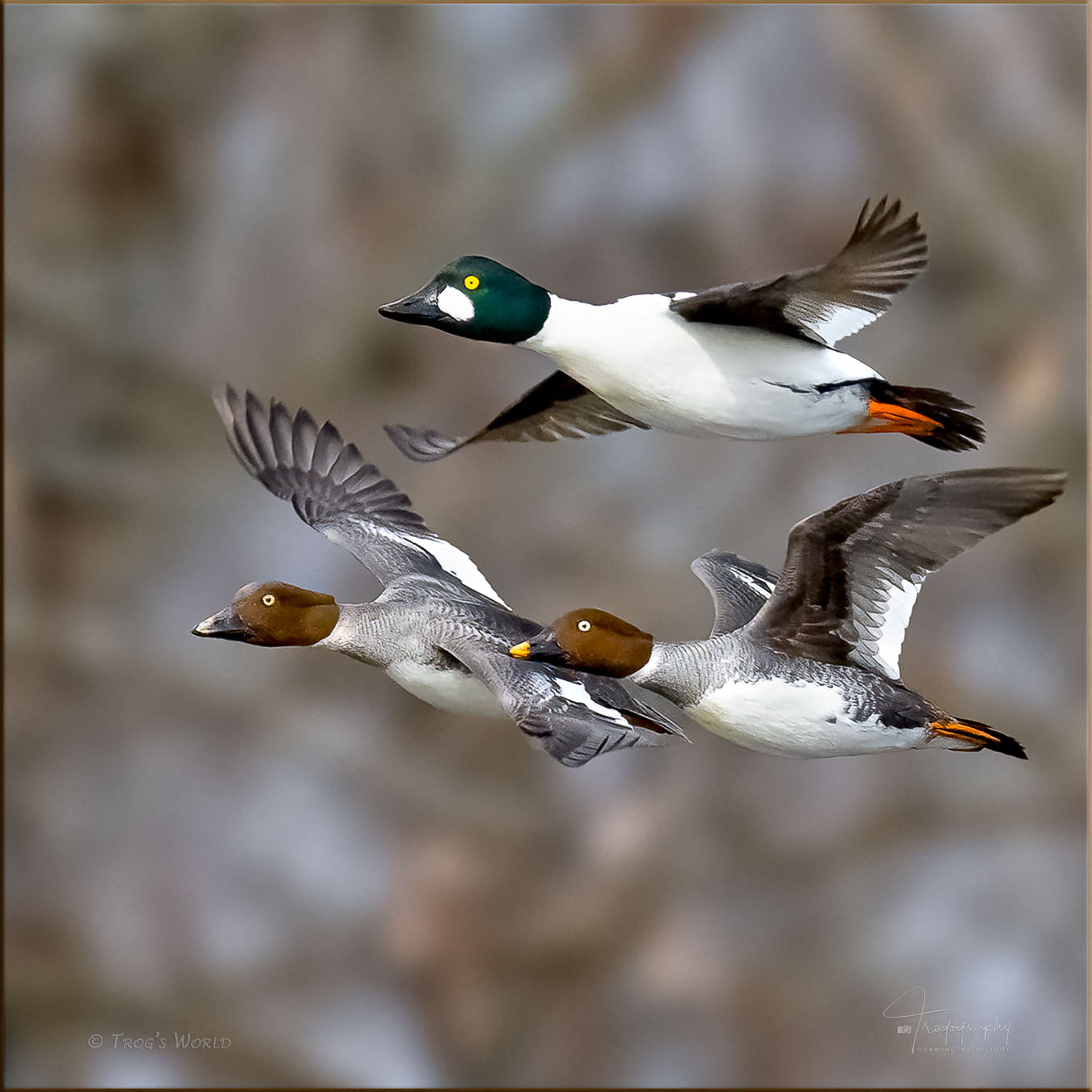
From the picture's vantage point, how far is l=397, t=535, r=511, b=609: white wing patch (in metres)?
3.13

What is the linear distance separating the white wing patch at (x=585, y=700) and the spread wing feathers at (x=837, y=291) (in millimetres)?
494

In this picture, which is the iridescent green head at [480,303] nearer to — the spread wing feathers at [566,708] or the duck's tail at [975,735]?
the spread wing feathers at [566,708]

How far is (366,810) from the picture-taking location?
5027 mm

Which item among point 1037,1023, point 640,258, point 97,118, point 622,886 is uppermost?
point 97,118

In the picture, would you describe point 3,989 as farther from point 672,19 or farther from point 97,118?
point 672,19

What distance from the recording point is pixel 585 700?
2.33 meters

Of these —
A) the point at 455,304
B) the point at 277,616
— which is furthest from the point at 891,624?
the point at 277,616

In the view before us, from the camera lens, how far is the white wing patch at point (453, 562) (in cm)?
313

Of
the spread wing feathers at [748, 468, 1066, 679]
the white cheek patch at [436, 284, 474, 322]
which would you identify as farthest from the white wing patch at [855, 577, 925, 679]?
the white cheek patch at [436, 284, 474, 322]

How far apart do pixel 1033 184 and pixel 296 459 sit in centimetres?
235

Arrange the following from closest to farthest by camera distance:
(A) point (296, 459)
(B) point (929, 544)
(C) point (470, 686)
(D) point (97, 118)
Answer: (B) point (929, 544) < (C) point (470, 686) < (A) point (296, 459) < (D) point (97, 118)

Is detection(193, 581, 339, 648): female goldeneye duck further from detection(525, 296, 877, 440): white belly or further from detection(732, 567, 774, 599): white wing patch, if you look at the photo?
detection(732, 567, 774, 599): white wing patch

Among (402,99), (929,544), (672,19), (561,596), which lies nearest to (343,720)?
(561,596)

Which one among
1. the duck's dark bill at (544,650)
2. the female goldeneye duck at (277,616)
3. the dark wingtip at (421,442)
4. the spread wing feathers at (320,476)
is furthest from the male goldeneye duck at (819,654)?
the spread wing feathers at (320,476)
